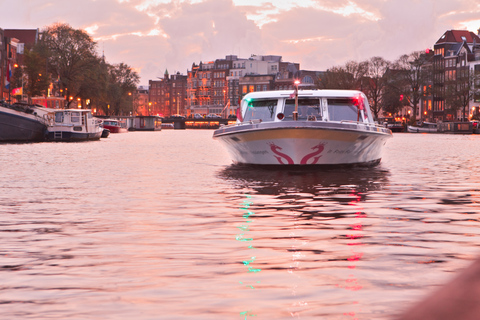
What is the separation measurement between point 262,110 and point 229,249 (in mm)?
17228

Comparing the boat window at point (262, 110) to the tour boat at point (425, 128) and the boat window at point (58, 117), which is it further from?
the tour boat at point (425, 128)

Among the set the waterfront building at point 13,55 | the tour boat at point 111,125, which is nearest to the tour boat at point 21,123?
the waterfront building at point 13,55

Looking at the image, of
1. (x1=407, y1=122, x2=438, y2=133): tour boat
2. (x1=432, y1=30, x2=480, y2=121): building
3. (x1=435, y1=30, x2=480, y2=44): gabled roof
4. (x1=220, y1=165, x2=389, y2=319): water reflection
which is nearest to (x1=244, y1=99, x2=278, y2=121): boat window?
(x1=220, y1=165, x2=389, y2=319): water reflection

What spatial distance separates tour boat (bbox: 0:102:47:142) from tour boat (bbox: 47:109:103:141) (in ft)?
3.34

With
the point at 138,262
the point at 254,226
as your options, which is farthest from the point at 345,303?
the point at 254,226

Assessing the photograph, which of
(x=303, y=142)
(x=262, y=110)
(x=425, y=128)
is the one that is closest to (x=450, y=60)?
(x=425, y=128)

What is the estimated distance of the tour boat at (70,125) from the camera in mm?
66688

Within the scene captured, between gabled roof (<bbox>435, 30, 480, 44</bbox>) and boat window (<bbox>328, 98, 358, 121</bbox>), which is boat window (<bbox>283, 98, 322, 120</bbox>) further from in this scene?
gabled roof (<bbox>435, 30, 480, 44</bbox>)

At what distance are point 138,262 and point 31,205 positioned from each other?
719cm

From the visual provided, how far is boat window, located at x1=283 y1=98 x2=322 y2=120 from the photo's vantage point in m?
Result: 24.7

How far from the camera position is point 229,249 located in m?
8.57

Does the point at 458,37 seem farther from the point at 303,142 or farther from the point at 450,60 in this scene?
the point at 303,142

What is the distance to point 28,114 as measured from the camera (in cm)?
6456

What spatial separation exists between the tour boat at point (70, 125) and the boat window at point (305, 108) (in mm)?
45402
